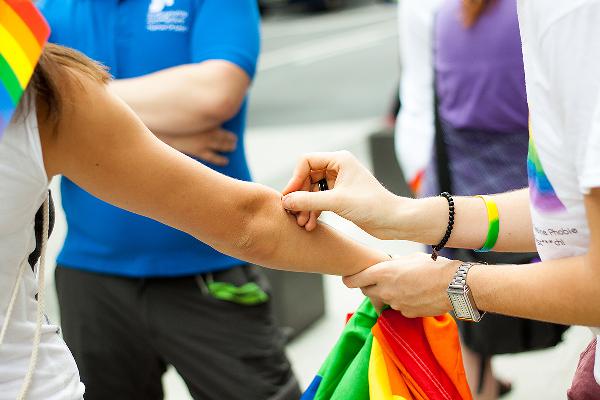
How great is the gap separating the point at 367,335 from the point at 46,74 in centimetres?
93

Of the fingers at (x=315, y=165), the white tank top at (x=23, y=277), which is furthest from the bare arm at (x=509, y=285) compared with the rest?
the white tank top at (x=23, y=277)

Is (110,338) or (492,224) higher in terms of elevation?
(492,224)

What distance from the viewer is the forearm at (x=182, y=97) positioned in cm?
307

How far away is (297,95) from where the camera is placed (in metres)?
16.1

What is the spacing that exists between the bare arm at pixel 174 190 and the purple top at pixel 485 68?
1.32 meters

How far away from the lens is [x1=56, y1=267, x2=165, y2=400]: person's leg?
10.2ft

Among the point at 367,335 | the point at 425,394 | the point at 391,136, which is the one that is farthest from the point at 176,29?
the point at 391,136

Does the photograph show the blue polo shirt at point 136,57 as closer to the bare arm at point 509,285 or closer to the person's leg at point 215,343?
the person's leg at point 215,343

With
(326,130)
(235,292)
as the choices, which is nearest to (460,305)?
(235,292)

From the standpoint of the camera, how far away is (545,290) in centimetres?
185

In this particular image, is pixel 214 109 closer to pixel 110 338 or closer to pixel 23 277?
pixel 110 338

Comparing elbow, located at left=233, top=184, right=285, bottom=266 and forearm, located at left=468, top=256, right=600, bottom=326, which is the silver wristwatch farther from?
elbow, located at left=233, top=184, right=285, bottom=266

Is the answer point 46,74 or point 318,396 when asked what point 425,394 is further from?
point 46,74

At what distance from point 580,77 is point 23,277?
101cm
